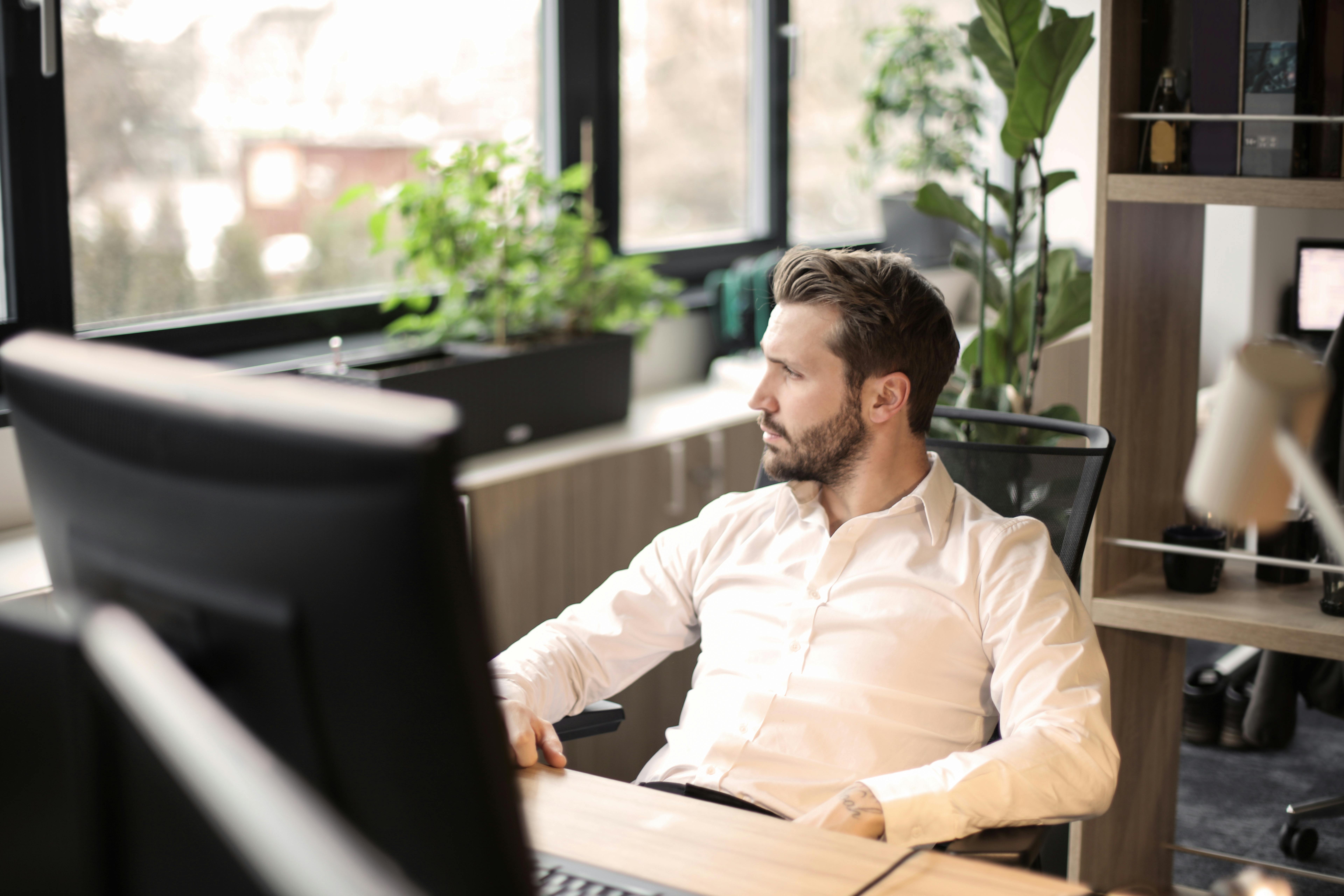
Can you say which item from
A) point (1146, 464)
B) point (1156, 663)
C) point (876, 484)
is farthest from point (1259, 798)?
point (876, 484)

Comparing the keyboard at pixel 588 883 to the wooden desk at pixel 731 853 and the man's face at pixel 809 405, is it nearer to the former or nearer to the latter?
the wooden desk at pixel 731 853

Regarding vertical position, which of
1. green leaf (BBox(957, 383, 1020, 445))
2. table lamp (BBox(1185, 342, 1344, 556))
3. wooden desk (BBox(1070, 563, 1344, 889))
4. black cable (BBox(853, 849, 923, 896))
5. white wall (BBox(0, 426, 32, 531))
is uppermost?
table lamp (BBox(1185, 342, 1344, 556))

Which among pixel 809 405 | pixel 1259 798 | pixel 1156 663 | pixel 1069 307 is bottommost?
pixel 1259 798

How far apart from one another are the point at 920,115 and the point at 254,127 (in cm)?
237

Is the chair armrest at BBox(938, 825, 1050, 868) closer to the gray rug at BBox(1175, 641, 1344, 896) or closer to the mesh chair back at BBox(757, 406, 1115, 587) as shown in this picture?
the mesh chair back at BBox(757, 406, 1115, 587)

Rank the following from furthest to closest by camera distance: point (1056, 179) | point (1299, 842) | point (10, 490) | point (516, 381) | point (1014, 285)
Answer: point (516, 381) → point (1299, 842) → point (1014, 285) → point (1056, 179) → point (10, 490)

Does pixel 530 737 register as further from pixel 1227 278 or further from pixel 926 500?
pixel 1227 278

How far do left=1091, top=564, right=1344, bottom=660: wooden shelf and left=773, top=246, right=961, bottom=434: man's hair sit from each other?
0.56m

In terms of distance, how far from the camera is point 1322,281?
318 cm

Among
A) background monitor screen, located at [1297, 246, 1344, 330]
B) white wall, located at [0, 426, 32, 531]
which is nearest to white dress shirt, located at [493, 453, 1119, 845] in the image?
white wall, located at [0, 426, 32, 531]

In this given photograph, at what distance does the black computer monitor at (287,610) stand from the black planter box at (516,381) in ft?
5.82

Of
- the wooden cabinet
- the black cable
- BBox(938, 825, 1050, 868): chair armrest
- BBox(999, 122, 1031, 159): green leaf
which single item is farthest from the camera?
the wooden cabinet

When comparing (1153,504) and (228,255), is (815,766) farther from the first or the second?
(228,255)

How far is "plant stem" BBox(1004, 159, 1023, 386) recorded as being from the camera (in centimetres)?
247
